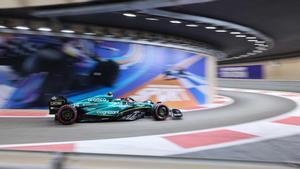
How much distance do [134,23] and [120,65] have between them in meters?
2.17

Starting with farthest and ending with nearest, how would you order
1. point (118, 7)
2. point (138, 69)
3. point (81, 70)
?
point (138, 69) → point (81, 70) → point (118, 7)

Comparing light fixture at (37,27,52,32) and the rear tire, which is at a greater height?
light fixture at (37,27,52,32)

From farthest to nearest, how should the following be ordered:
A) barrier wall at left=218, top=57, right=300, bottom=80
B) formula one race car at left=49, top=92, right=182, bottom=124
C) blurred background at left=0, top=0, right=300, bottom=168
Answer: barrier wall at left=218, top=57, right=300, bottom=80
formula one race car at left=49, top=92, right=182, bottom=124
blurred background at left=0, top=0, right=300, bottom=168

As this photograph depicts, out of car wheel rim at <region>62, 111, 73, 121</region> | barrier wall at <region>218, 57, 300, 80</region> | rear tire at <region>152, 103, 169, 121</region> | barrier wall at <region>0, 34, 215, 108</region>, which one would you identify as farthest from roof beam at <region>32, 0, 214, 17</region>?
barrier wall at <region>218, 57, 300, 80</region>

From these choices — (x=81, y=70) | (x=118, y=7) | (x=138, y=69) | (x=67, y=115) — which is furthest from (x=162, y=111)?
(x=81, y=70)

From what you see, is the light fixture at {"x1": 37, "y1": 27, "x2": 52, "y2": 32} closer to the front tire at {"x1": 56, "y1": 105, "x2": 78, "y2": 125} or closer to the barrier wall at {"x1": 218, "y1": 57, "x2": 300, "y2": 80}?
the front tire at {"x1": 56, "y1": 105, "x2": 78, "y2": 125}

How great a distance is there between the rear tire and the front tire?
96.1 inches

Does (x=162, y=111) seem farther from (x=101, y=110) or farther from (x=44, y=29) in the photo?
(x=44, y=29)

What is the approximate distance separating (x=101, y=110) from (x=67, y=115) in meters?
1.03

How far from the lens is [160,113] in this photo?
33.7 feet

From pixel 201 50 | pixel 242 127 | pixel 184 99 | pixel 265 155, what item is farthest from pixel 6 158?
pixel 201 50

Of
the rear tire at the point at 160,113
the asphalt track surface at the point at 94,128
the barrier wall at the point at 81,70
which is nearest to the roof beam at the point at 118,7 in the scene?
the barrier wall at the point at 81,70

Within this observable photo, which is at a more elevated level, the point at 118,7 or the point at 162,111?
the point at 118,7

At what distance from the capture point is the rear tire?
1021 centimetres
